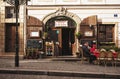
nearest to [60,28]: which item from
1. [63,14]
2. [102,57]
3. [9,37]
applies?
[63,14]

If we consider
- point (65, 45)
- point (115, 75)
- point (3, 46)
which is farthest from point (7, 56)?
point (115, 75)

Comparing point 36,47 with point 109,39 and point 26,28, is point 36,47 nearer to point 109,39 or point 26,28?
point 26,28

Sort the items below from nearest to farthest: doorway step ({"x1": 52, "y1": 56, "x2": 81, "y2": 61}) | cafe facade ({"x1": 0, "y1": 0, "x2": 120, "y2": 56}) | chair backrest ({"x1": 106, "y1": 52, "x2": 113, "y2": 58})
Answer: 1. chair backrest ({"x1": 106, "y1": 52, "x2": 113, "y2": 58})
2. doorway step ({"x1": 52, "y1": 56, "x2": 81, "y2": 61})
3. cafe facade ({"x1": 0, "y1": 0, "x2": 120, "y2": 56})

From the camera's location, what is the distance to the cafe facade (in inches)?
890

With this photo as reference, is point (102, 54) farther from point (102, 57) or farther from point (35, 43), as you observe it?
point (35, 43)

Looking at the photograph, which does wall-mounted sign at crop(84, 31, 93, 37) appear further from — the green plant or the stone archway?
the stone archway

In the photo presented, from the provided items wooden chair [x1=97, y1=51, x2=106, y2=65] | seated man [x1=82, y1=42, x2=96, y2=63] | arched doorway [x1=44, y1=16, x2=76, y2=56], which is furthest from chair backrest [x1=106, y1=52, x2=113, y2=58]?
arched doorway [x1=44, y1=16, x2=76, y2=56]

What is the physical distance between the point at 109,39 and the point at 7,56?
23.7 feet

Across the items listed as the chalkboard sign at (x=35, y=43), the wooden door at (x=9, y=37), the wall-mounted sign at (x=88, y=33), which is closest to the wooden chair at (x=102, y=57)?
the wall-mounted sign at (x=88, y=33)

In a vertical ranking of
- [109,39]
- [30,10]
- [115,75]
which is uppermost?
[30,10]

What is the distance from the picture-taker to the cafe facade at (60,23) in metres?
22.6

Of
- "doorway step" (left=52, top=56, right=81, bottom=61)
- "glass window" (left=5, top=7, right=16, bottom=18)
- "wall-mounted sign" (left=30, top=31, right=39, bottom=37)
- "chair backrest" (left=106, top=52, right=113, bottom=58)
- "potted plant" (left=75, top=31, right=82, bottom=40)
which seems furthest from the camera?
"glass window" (left=5, top=7, right=16, bottom=18)

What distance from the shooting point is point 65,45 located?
76.9ft

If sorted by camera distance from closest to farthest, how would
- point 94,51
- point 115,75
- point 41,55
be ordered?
point 115,75
point 94,51
point 41,55
